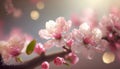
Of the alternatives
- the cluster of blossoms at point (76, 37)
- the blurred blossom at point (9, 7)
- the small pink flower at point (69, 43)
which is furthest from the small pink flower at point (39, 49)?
the blurred blossom at point (9, 7)

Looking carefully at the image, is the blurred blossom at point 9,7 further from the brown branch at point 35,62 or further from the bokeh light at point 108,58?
the bokeh light at point 108,58

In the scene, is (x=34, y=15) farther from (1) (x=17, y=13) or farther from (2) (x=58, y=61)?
(2) (x=58, y=61)

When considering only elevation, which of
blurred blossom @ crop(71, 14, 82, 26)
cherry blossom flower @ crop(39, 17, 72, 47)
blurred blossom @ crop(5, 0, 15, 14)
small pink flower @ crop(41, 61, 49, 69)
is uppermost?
blurred blossom @ crop(5, 0, 15, 14)

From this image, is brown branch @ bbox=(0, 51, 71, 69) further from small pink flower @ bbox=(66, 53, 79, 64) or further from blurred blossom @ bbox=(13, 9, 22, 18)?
blurred blossom @ bbox=(13, 9, 22, 18)

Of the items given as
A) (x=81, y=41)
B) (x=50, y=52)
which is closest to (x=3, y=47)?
(x=50, y=52)

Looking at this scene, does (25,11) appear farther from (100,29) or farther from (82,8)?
(100,29)

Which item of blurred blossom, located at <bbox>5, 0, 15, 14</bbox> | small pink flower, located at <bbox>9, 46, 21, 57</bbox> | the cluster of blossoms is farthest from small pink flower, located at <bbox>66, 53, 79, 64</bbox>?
blurred blossom, located at <bbox>5, 0, 15, 14</bbox>
